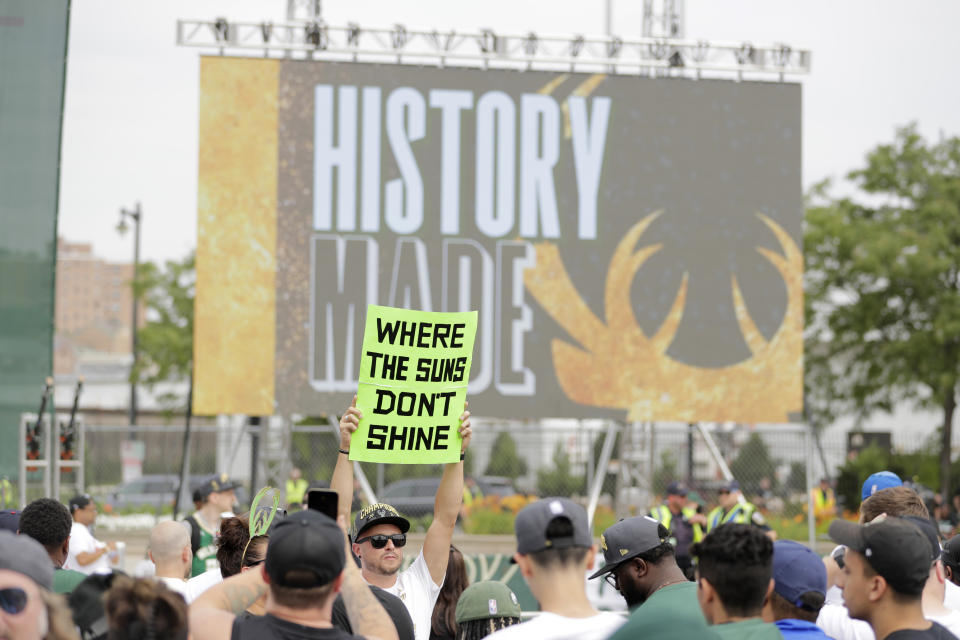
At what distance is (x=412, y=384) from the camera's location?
5.54 metres

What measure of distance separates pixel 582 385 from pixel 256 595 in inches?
579

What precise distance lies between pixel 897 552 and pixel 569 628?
1.20 m

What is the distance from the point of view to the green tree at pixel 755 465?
84.1ft

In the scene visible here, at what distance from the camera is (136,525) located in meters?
22.0

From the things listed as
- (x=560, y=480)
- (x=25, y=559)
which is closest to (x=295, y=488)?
(x=560, y=480)

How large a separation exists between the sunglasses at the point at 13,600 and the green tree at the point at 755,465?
75.3 ft

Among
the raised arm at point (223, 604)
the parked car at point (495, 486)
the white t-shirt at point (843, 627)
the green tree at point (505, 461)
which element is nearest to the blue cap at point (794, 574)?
the white t-shirt at point (843, 627)

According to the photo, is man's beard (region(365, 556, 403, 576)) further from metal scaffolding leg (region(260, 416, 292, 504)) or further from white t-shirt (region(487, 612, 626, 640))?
metal scaffolding leg (region(260, 416, 292, 504))

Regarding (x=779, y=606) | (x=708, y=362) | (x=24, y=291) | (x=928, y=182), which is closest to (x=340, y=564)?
(x=779, y=606)

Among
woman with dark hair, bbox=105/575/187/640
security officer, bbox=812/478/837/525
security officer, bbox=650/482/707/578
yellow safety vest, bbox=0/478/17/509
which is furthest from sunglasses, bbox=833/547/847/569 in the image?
security officer, bbox=812/478/837/525

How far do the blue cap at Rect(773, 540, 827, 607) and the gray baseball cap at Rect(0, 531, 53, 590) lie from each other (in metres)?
2.26

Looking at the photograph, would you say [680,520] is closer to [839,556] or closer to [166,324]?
[839,556]

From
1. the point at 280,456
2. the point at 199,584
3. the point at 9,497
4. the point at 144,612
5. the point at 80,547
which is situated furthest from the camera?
the point at 280,456

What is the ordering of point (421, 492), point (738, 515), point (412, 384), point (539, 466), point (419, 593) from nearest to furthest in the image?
point (419, 593)
point (412, 384)
point (738, 515)
point (539, 466)
point (421, 492)
